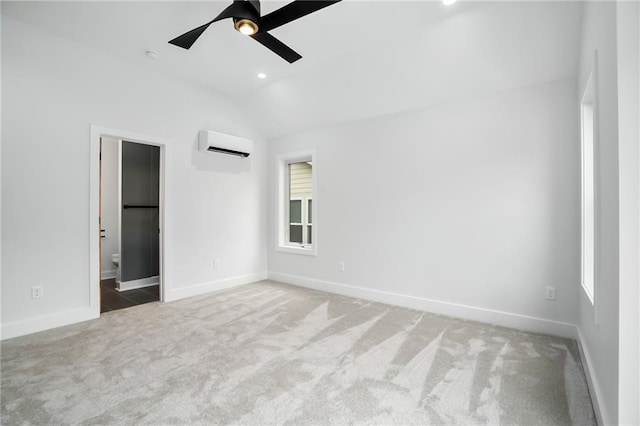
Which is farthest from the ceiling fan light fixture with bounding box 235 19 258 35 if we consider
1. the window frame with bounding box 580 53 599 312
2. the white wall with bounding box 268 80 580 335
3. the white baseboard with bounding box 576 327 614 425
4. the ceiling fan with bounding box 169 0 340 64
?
the white baseboard with bounding box 576 327 614 425

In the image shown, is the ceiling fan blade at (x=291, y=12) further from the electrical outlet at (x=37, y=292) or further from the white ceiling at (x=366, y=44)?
the electrical outlet at (x=37, y=292)

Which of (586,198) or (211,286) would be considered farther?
(211,286)

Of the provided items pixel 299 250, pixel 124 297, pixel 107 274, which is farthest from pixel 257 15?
pixel 107 274

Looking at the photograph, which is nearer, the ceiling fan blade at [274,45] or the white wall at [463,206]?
the ceiling fan blade at [274,45]

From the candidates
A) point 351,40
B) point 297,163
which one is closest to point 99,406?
point 351,40

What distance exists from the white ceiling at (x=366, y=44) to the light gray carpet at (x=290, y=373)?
261 centimetres

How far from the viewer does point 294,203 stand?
543 cm

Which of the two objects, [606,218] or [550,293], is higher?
[606,218]

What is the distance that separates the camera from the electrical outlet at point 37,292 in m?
2.95

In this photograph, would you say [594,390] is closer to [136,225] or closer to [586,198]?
[586,198]

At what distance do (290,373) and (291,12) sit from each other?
101 inches

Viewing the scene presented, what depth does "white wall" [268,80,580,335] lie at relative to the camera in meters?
2.89

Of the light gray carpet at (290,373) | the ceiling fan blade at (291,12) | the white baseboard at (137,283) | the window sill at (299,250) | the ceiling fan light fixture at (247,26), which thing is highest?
the ceiling fan blade at (291,12)

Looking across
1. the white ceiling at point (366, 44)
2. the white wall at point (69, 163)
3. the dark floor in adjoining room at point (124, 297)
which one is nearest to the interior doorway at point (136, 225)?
the dark floor in adjoining room at point (124, 297)
